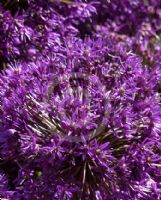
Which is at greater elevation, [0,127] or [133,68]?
[133,68]

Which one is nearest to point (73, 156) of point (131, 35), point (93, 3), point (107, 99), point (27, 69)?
point (107, 99)

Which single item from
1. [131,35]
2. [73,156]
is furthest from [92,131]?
[131,35]

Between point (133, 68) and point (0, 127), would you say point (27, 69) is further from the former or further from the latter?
point (133, 68)

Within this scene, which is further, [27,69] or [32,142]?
[27,69]

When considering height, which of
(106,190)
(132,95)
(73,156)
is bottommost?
(106,190)

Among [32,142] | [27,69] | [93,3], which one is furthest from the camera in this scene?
[93,3]

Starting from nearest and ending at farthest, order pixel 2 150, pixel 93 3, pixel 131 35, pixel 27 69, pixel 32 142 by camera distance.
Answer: pixel 32 142, pixel 2 150, pixel 27 69, pixel 93 3, pixel 131 35
